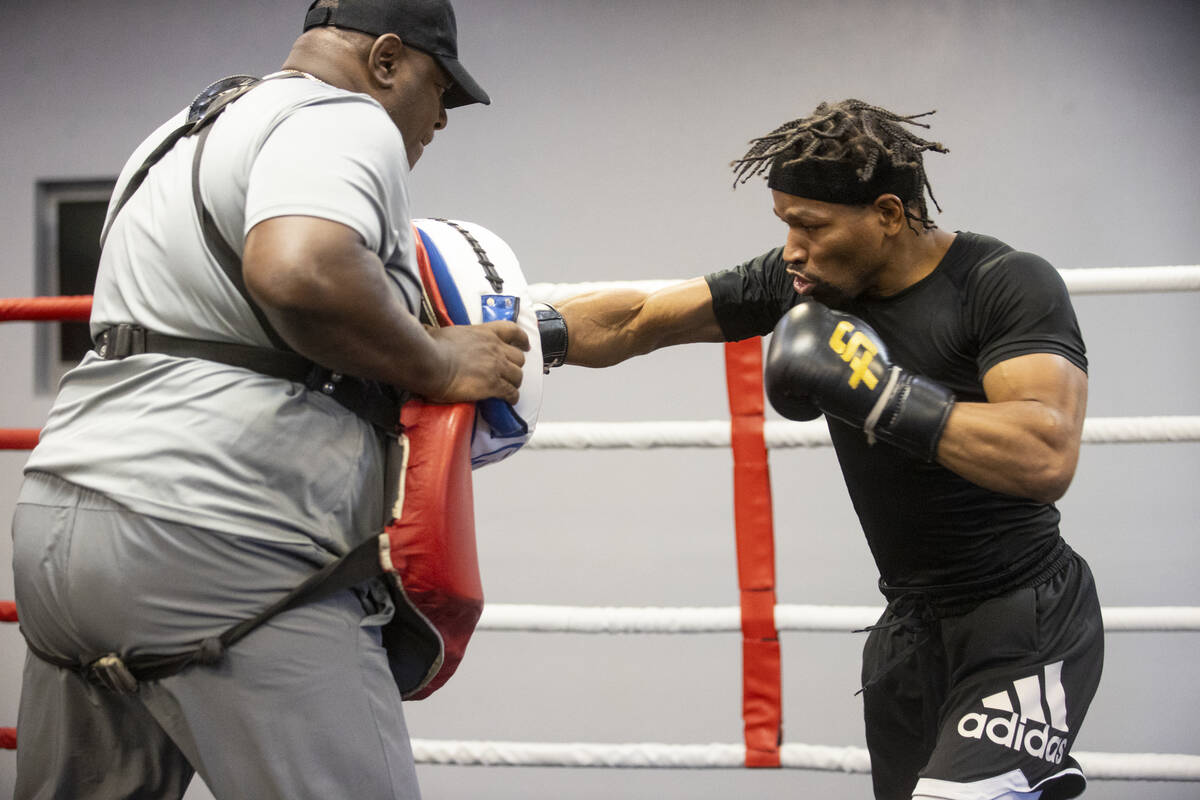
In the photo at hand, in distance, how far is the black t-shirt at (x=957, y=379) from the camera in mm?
1367

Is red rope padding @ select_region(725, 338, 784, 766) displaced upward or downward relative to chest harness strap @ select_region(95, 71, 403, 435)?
downward

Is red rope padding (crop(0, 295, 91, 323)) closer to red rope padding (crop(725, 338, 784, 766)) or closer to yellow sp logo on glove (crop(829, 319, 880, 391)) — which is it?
red rope padding (crop(725, 338, 784, 766))

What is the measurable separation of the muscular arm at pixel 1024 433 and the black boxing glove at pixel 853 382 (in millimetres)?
30

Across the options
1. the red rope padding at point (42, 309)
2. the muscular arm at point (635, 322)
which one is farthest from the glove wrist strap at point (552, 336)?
the red rope padding at point (42, 309)

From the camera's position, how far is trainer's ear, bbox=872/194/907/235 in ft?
4.78

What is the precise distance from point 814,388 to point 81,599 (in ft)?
2.86

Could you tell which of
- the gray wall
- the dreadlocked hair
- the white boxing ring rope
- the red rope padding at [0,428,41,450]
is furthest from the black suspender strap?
the gray wall

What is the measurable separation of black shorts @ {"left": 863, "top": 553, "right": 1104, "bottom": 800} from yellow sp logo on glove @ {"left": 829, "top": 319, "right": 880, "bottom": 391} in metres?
0.39

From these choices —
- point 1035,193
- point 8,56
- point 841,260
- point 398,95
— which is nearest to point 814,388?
point 841,260

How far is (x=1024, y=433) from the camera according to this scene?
1.28m

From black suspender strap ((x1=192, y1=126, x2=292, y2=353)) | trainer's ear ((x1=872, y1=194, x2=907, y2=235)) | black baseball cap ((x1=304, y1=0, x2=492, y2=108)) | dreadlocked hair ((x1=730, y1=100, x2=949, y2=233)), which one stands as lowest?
black suspender strap ((x1=192, y1=126, x2=292, y2=353))

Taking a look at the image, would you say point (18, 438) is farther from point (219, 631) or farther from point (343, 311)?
point (343, 311)

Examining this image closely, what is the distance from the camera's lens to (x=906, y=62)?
2.85 m

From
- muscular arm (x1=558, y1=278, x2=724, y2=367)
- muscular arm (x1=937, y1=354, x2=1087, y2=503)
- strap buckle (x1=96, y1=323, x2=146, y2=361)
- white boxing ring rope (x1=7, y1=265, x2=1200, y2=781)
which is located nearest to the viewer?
strap buckle (x1=96, y1=323, x2=146, y2=361)
